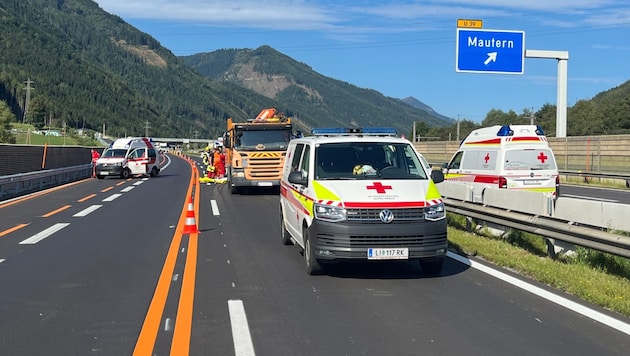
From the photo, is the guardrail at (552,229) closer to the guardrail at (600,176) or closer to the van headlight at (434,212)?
the van headlight at (434,212)

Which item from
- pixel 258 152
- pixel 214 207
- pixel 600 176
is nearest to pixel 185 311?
pixel 214 207

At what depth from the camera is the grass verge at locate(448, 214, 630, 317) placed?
295 inches

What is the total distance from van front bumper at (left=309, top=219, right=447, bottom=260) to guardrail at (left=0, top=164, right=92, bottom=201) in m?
16.8

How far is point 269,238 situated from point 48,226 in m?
5.12

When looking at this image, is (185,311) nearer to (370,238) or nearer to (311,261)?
(311,261)

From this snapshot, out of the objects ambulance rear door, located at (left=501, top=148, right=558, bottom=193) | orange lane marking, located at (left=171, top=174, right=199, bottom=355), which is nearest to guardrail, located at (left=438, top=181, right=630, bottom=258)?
ambulance rear door, located at (left=501, top=148, right=558, bottom=193)

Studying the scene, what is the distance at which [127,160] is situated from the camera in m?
35.4

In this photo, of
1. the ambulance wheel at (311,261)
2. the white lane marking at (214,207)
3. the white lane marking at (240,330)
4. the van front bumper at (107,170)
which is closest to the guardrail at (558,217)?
the ambulance wheel at (311,261)

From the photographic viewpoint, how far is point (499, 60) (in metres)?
28.0

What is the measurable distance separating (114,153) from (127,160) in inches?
41.2

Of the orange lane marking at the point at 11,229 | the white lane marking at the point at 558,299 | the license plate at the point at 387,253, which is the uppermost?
the license plate at the point at 387,253

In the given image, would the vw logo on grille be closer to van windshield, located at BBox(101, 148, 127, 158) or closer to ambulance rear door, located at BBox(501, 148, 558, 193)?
ambulance rear door, located at BBox(501, 148, 558, 193)

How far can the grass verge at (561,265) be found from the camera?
7.49 meters

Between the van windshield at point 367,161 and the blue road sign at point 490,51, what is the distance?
1930 centimetres
